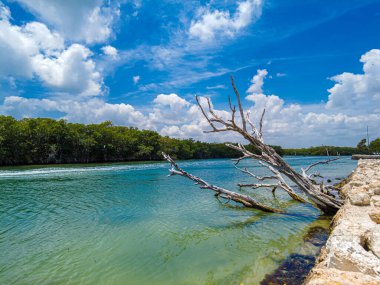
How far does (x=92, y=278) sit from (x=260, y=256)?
495 cm

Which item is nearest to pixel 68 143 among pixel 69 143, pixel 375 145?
pixel 69 143

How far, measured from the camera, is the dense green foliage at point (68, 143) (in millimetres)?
69500

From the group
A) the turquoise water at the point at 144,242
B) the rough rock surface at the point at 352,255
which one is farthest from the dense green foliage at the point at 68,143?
the rough rock surface at the point at 352,255

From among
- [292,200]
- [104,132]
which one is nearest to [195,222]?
[292,200]

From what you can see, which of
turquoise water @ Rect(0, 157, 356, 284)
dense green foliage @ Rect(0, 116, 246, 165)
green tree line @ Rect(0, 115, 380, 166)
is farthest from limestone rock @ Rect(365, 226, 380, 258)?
dense green foliage @ Rect(0, 116, 246, 165)

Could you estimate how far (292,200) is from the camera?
17859 millimetres

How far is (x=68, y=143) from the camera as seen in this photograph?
8156 centimetres

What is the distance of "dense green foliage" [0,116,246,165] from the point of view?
6950 centimetres

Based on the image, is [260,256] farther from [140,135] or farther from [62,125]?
[140,135]

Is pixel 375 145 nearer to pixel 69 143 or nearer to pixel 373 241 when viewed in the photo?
pixel 69 143

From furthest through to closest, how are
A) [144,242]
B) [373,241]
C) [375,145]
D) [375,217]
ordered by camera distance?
[375,145], [144,242], [375,217], [373,241]

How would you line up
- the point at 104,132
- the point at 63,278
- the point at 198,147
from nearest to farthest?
the point at 63,278 < the point at 104,132 < the point at 198,147

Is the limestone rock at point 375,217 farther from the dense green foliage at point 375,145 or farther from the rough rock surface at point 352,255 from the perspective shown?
the dense green foliage at point 375,145

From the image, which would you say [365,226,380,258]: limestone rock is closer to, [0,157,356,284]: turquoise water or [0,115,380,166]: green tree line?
[0,157,356,284]: turquoise water
